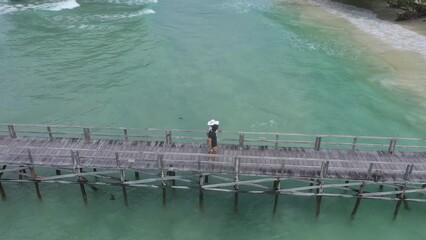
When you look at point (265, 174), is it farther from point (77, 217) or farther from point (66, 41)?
point (66, 41)

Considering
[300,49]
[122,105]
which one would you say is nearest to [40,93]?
[122,105]

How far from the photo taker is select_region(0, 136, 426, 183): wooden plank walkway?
2034cm

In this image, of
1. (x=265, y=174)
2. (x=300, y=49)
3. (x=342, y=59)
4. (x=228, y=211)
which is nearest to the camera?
(x=265, y=174)

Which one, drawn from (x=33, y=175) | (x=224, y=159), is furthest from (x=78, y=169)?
(x=224, y=159)

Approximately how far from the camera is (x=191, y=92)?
116 feet

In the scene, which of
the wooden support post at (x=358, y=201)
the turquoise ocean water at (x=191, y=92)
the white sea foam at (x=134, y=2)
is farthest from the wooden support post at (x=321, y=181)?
the white sea foam at (x=134, y=2)

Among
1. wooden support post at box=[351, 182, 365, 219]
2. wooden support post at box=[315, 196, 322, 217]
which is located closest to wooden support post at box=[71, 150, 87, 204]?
wooden support post at box=[315, 196, 322, 217]

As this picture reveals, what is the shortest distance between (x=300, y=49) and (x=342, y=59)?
16.2ft

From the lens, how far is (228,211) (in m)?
21.9

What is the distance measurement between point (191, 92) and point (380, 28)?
2879 centimetres

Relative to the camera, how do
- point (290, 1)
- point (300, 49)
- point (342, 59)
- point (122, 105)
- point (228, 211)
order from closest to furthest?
point (228, 211) → point (122, 105) → point (342, 59) → point (300, 49) → point (290, 1)

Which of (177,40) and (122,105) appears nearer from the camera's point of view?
(122,105)

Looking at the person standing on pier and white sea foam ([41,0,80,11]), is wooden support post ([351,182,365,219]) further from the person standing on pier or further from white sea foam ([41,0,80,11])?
white sea foam ([41,0,80,11])

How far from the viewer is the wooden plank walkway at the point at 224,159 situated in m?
20.3
